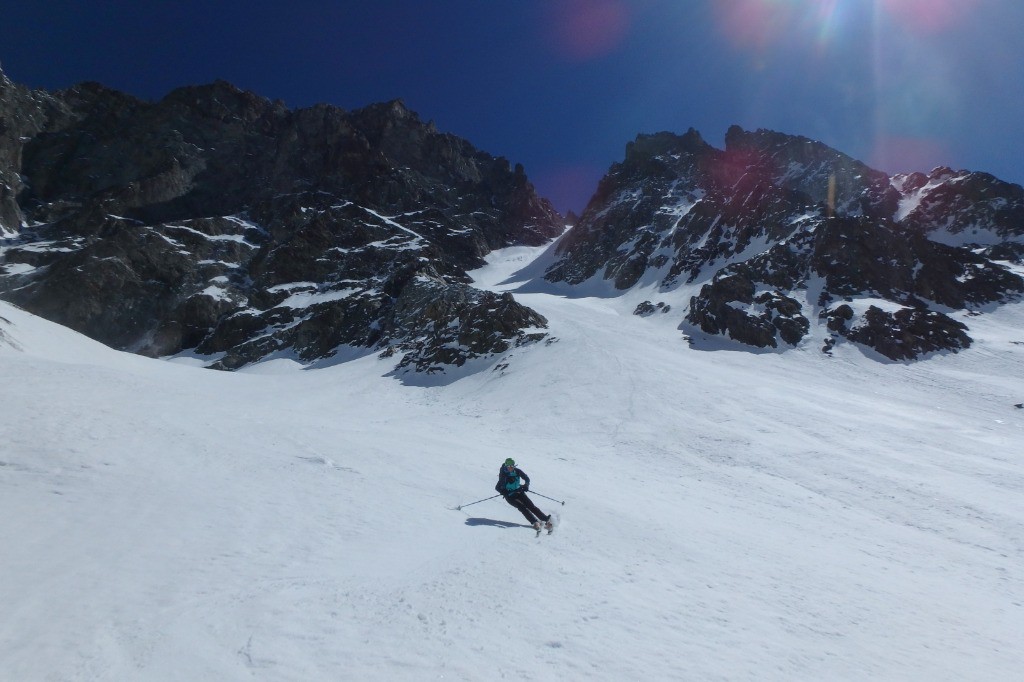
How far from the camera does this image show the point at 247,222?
105688 mm

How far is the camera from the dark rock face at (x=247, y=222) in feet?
245

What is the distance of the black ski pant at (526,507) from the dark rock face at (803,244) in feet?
164

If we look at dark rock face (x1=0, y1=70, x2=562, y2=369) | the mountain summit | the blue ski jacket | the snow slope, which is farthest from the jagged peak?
the blue ski jacket

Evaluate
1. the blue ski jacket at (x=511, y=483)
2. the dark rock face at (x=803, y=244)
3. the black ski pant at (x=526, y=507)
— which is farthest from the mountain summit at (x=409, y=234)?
the black ski pant at (x=526, y=507)

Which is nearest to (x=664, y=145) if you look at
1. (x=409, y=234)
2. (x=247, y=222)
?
(x=409, y=234)

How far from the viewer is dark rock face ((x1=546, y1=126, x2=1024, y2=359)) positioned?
5703 centimetres

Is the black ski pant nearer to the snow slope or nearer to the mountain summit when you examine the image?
the snow slope

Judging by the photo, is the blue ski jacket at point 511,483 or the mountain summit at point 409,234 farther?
the mountain summit at point 409,234

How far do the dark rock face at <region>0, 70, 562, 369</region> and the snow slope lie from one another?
30.3 m

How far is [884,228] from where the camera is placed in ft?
218

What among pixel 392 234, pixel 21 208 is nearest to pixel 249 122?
pixel 21 208

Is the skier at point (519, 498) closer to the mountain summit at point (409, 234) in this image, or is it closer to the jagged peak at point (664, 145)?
the mountain summit at point (409, 234)

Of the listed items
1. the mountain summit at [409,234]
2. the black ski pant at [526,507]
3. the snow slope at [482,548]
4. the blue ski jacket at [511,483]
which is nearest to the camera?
the snow slope at [482,548]

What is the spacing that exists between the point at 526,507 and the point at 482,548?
2274 mm
